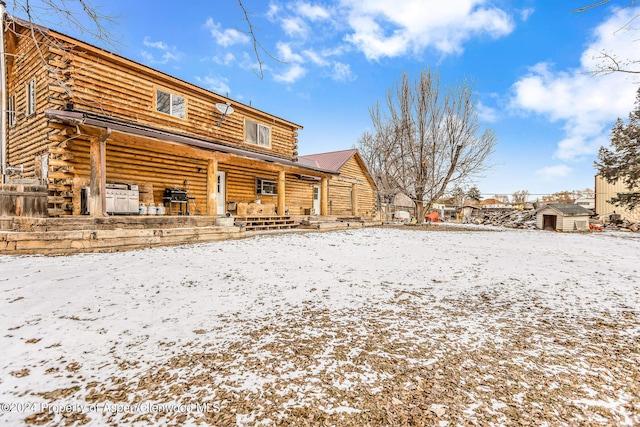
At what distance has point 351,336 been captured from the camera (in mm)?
2453

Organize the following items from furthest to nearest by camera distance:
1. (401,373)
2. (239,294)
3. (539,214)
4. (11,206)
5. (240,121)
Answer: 1. (539,214)
2. (240,121)
3. (11,206)
4. (239,294)
5. (401,373)

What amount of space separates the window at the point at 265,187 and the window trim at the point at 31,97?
783 centimetres

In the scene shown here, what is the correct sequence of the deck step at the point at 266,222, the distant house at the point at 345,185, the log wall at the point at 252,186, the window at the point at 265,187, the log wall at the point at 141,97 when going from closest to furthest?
1. the log wall at the point at 141,97
2. the deck step at the point at 266,222
3. the log wall at the point at 252,186
4. the window at the point at 265,187
5. the distant house at the point at 345,185

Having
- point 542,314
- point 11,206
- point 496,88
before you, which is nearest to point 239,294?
point 542,314

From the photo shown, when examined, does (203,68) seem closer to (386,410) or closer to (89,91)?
(89,91)

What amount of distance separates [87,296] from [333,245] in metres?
5.37

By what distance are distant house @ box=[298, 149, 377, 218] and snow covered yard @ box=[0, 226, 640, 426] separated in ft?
47.3

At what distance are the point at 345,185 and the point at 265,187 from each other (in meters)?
8.18

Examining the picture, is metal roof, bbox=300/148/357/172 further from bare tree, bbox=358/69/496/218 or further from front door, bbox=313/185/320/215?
bare tree, bbox=358/69/496/218

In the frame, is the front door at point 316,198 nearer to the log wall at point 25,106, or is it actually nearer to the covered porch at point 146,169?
the covered porch at point 146,169

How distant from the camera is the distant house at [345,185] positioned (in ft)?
62.6

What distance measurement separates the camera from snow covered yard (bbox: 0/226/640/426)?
154cm

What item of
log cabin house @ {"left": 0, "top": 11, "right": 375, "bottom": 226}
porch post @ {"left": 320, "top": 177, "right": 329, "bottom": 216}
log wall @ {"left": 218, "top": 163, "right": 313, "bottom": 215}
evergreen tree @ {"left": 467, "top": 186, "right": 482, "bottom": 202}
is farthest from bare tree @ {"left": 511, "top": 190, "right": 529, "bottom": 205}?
→ log cabin house @ {"left": 0, "top": 11, "right": 375, "bottom": 226}

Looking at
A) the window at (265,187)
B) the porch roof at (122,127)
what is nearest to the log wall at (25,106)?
the porch roof at (122,127)
